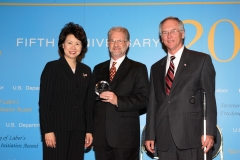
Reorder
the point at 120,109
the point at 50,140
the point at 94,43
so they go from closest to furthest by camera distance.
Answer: the point at 50,140
the point at 120,109
the point at 94,43

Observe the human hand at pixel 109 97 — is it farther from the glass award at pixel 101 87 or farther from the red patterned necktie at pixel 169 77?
the red patterned necktie at pixel 169 77

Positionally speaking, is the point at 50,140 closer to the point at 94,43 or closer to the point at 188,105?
the point at 188,105

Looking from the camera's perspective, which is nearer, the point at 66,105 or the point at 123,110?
the point at 66,105

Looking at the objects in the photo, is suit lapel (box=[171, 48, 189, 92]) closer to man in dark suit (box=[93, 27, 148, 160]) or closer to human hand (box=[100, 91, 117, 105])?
man in dark suit (box=[93, 27, 148, 160])

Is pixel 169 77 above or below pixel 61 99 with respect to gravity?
above

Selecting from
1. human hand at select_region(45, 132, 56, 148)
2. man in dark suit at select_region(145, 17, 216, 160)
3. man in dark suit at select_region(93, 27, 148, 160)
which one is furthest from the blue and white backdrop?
human hand at select_region(45, 132, 56, 148)

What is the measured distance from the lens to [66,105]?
124 inches

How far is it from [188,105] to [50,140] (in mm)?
1280

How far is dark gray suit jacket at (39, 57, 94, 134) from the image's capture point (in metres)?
3.10

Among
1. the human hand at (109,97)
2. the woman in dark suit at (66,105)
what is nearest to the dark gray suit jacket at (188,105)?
the human hand at (109,97)

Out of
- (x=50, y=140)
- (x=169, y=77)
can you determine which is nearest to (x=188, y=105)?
(x=169, y=77)

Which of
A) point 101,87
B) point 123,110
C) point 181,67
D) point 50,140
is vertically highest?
point 181,67

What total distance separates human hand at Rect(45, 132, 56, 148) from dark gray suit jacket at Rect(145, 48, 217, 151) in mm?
982

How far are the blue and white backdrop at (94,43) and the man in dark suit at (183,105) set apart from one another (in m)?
1.31
